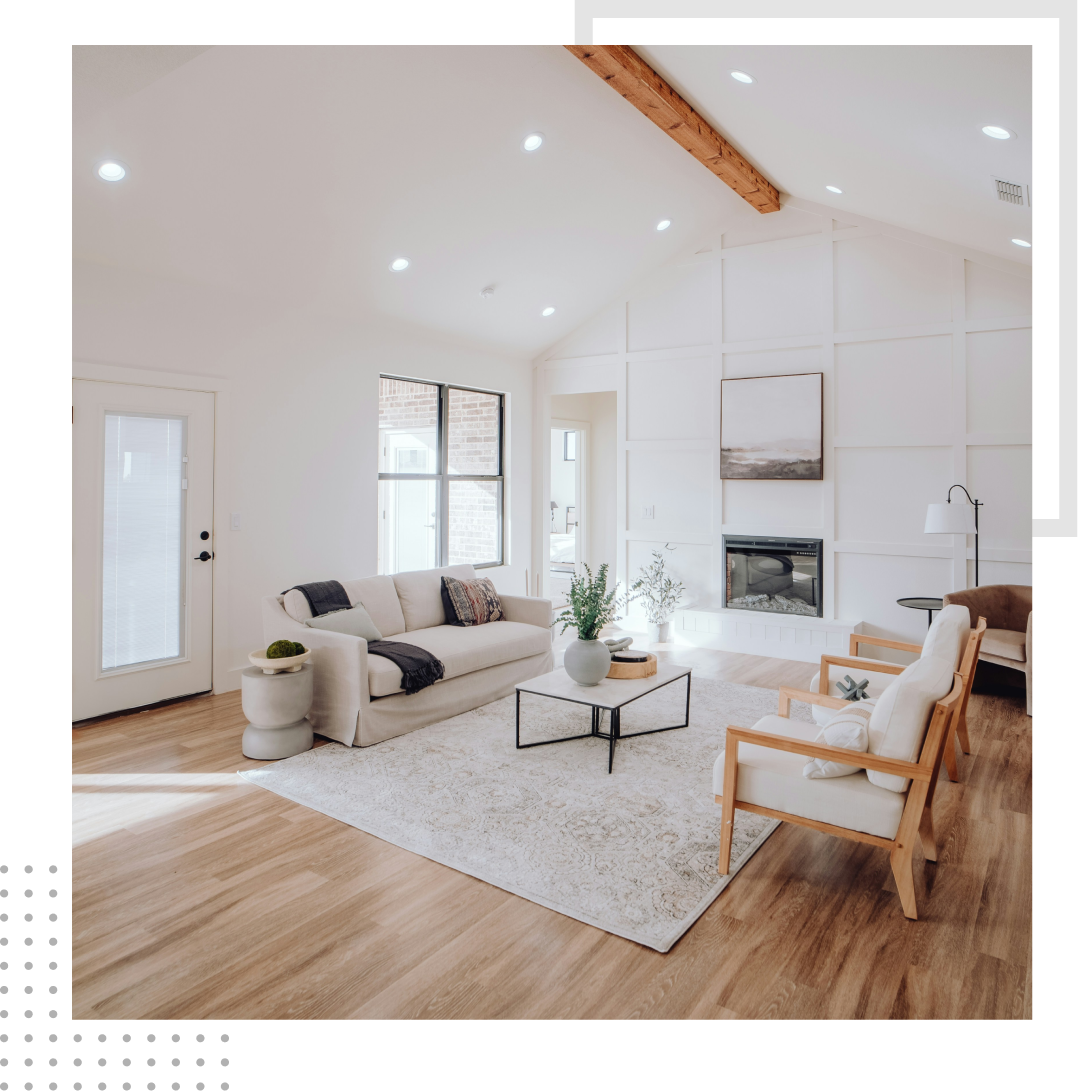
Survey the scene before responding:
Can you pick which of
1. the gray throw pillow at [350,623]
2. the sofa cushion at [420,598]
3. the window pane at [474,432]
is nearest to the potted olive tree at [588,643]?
the gray throw pillow at [350,623]

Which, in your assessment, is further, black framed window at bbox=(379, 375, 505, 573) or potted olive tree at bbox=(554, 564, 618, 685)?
black framed window at bbox=(379, 375, 505, 573)

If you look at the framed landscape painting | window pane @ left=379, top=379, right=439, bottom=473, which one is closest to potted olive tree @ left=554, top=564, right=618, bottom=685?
window pane @ left=379, top=379, right=439, bottom=473

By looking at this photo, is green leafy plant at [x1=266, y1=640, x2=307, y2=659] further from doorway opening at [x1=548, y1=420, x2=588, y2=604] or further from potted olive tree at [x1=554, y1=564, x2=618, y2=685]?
doorway opening at [x1=548, y1=420, x2=588, y2=604]

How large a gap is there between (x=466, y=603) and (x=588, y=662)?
1.57 m

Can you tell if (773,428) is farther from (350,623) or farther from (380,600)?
(350,623)

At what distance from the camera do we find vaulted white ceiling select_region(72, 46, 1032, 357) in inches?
113

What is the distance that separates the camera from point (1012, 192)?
3.43 meters

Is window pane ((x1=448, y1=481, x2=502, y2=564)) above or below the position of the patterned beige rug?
above

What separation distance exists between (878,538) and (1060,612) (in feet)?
16.1

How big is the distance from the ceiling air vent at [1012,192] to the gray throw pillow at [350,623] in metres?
3.78

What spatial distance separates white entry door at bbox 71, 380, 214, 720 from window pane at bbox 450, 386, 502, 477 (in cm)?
243

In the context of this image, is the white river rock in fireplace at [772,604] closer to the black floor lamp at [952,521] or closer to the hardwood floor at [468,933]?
the black floor lamp at [952,521]

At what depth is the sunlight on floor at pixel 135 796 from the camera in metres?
3.03

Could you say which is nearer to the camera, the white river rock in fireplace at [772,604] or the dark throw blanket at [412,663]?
the dark throw blanket at [412,663]
